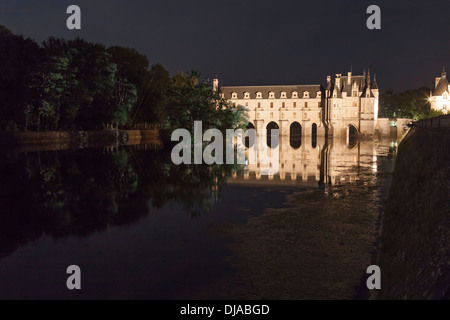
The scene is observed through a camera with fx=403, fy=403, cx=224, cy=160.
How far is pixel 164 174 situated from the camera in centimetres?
2973

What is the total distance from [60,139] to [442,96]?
8146 centimetres

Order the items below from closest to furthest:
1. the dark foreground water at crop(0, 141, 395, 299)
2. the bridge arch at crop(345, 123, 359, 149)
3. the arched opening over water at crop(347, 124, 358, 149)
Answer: the dark foreground water at crop(0, 141, 395, 299), the arched opening over water at crop(347, 124, 358, 149), the bridge arch at crop(345, 123, 359, 149)

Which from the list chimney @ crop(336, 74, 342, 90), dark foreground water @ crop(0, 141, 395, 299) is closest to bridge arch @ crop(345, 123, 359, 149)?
chimney @ crop(336, 74, 342, 90)

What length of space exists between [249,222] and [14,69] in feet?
143

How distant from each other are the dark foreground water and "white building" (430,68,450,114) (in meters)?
71.7

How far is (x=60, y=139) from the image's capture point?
55.8 metres

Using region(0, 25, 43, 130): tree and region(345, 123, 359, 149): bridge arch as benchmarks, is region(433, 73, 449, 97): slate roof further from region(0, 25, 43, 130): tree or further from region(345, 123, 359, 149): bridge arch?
region(0, 25, 43, 130): tree

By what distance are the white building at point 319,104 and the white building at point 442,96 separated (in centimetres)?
1259

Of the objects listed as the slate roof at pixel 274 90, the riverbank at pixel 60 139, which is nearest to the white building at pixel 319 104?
the slate roof at pixel 274 90

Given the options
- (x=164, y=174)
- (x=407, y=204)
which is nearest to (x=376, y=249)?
(x=407, y=204)

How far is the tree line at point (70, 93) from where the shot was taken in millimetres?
48594

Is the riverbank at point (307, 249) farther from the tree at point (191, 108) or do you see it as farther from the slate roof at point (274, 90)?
A: the slate roof at point (274, 90)

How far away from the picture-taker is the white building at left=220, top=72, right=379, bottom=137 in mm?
95750
